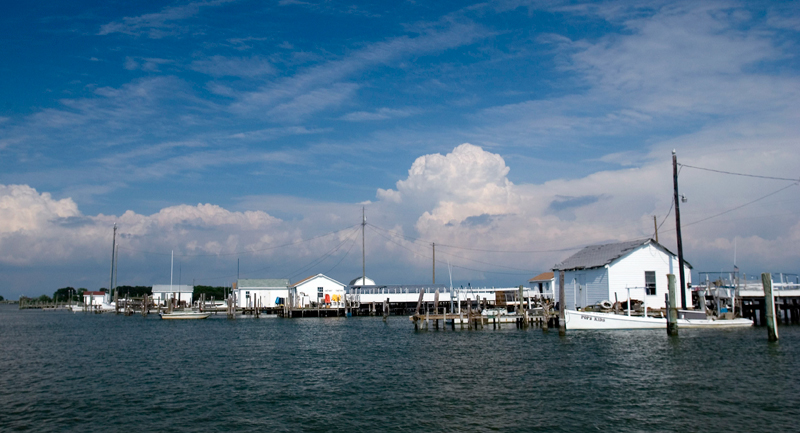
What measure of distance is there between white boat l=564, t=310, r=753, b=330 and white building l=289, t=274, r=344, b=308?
49.5 meters

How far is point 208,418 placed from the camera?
60.9ft

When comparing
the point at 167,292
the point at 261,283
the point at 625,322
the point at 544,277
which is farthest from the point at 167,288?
the point at 625,322

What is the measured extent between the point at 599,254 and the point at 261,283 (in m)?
60.5

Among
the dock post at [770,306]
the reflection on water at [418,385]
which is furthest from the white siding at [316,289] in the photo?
the dock post at [770,306]

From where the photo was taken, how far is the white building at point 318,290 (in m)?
89.2

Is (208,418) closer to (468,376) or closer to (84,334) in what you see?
(468,376)

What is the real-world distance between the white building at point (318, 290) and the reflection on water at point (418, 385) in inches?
1940

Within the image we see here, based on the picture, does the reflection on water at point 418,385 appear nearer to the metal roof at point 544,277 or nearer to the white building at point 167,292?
the metal roof at point 544,277

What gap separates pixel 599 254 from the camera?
52906 mm

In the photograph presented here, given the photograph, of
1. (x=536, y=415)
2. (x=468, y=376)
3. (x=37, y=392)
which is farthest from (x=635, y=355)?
(x=37, y=392)

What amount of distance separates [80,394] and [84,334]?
34.1 meters

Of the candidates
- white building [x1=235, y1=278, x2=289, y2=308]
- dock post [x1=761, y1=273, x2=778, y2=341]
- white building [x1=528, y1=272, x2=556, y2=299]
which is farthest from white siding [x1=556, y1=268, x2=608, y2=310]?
white building [x1=235, y1=278, x2=289, y2=308]

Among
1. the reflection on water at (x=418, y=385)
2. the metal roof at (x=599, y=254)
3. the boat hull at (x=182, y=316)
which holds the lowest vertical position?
the reflection on water at (x=418, y=385)

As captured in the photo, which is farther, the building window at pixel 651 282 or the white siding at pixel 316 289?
the white siding at pixel 316 289
